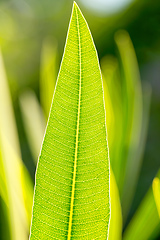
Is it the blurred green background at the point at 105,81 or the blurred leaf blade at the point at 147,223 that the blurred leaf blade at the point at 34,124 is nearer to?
the blurred green background at the point at 105,81

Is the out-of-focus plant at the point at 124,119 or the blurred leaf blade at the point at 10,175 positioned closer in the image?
the blurred leaf blade at the point at 10,175

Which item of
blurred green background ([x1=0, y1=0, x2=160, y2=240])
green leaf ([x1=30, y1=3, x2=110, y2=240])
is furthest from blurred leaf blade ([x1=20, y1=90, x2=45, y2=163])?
green leaf ([x1=30, y1=3, x2=110, y2=240])

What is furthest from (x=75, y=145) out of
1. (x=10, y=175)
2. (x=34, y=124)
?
(x=34, y=124)

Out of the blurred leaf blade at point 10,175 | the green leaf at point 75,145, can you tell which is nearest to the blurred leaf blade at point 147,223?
the blurred leaf blade at point 10,175

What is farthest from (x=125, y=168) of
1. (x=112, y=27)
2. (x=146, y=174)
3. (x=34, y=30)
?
(x=34, y=30)

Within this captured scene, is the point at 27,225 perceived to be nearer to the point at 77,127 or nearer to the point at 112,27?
the point at 77,127

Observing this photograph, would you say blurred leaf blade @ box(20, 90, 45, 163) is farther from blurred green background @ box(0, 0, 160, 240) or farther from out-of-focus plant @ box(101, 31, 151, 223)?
out-of-focus plant @ box(101, 31, 151, 223)
